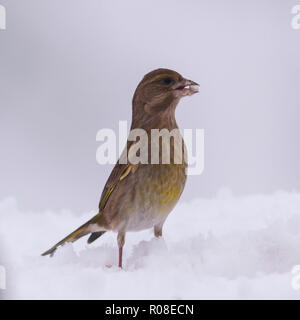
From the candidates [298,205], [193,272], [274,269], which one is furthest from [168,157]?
[298,205]

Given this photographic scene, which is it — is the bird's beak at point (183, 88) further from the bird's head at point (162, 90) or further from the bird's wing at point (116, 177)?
the bird's wing at point (116, 177)

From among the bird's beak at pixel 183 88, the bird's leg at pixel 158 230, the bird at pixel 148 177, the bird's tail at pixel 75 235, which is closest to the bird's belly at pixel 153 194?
the bird at pixel 148 177

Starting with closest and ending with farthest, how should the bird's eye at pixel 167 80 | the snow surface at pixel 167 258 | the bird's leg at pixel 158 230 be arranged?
the snow surface at pixel 167 258
the bird's eye at pixel 167 80
the bird's leg at pixel 158 230

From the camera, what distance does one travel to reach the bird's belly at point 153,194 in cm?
258

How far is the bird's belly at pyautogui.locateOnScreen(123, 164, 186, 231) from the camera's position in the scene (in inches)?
102

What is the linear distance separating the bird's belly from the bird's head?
0.30 m

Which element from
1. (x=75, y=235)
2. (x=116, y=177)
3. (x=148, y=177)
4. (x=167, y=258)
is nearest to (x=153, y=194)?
(x=148, y=177)

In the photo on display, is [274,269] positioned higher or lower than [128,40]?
lower

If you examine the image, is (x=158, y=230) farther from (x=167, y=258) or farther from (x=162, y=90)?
(x=162, y=90)

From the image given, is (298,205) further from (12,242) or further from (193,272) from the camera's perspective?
(12,242)

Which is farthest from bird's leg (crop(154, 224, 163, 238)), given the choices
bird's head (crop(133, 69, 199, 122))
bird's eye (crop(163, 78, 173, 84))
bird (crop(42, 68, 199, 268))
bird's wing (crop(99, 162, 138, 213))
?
bird's eye (crop(163, 78, 173, 84))

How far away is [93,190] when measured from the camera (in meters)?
3.14

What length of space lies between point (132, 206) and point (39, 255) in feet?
1.99
